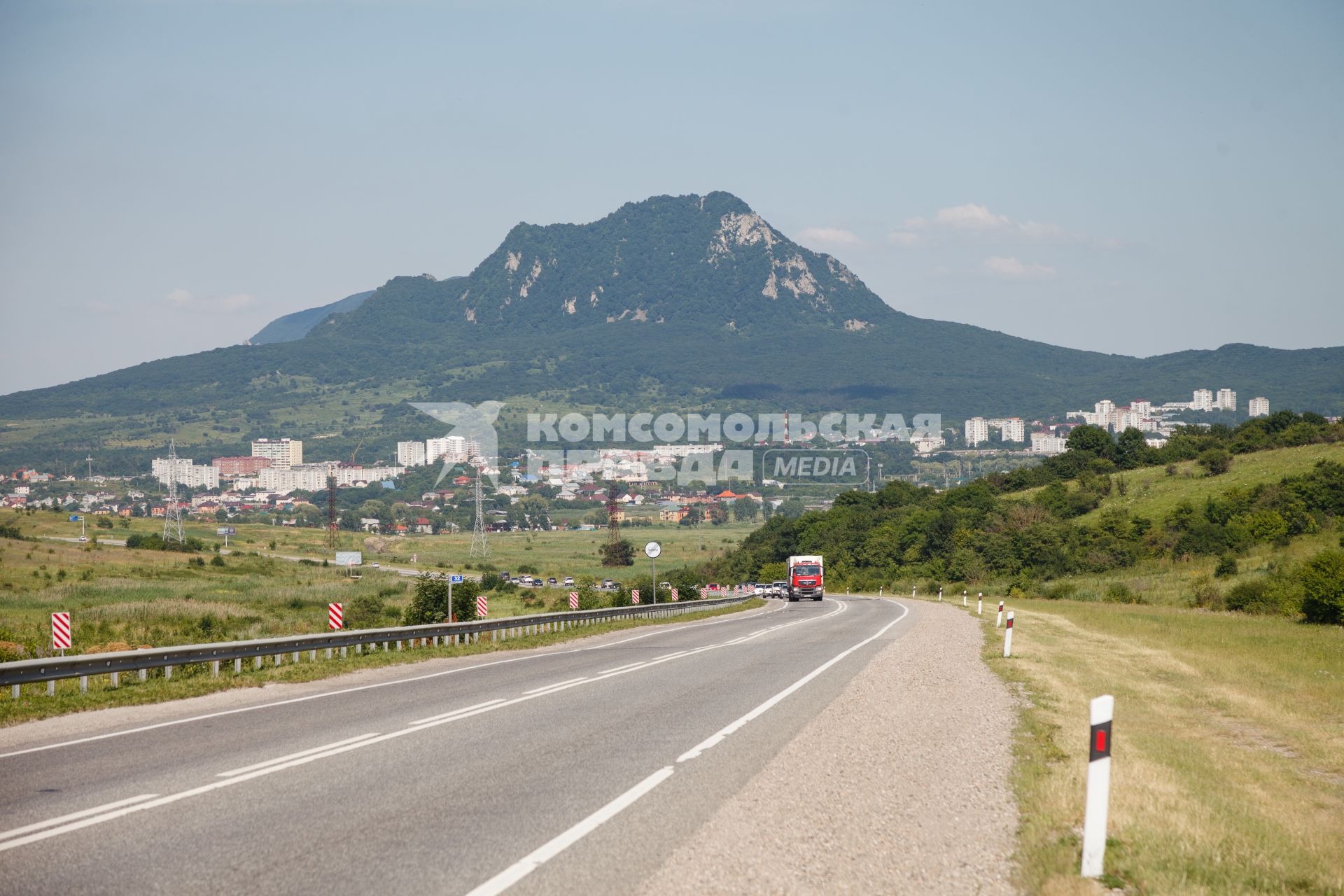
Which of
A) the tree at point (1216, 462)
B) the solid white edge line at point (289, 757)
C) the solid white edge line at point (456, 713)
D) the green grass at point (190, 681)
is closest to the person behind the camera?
the solid white edge line at point (289, 757)

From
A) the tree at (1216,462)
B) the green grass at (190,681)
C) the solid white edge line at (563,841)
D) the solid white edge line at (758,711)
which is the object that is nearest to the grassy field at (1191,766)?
the solid white edge line at (563,841)

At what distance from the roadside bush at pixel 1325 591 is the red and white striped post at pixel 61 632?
3481 centimetres

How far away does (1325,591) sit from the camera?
37219 millimetres

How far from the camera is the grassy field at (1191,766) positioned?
25.8ft

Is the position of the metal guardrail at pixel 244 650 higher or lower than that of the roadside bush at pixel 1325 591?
higher

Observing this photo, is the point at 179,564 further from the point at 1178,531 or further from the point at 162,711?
the point at 162,711

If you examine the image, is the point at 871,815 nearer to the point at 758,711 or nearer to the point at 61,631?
the point at 758,711

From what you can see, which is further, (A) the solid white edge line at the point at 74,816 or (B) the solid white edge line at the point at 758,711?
(B) the solid white edge line at the point at 758,711

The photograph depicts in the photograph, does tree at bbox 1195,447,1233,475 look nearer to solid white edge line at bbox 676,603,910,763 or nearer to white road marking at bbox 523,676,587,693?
solid white edge line at bbox 676,603,910,763

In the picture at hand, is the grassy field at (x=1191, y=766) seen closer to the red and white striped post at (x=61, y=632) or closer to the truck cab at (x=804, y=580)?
the red and white striped post at (x=61, y=632)

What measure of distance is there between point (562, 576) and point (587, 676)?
99.8 m

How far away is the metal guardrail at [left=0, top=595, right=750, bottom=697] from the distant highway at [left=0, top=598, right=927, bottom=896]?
2169 mm

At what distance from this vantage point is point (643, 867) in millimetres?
7555

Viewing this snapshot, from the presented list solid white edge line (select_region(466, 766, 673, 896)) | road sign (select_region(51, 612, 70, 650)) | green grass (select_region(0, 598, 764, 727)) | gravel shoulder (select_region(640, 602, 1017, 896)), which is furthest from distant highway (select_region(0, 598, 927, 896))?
road sign (select_region(51, 612, 70, 650))
